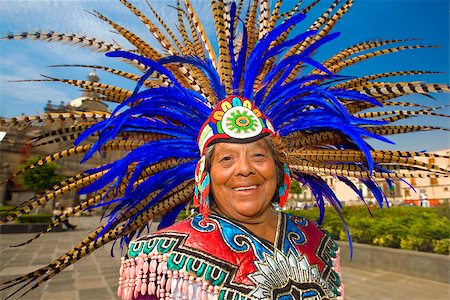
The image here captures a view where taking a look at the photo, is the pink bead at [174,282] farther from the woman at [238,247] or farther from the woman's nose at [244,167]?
the woman's nose at [244,167]

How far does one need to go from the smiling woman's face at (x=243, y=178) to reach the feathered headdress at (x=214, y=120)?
0.09 metres

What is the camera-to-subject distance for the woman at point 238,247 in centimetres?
156

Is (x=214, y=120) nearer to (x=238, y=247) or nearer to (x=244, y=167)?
(x=244, y=167)

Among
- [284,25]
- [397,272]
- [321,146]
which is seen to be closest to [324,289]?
[321,146]

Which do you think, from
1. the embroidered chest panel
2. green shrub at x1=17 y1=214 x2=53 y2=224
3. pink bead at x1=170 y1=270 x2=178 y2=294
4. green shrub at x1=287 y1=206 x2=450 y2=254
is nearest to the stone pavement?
green shrub at x1=287 y1=206 x2=450 y2=254

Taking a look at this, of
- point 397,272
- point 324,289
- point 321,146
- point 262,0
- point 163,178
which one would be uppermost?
point 262,0

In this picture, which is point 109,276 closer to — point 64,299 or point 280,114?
point 64,299

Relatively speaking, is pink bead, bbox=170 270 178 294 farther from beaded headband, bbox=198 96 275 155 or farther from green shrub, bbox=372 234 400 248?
green shrub, bbox=372 234 400 248

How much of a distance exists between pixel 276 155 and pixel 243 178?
1.02ft

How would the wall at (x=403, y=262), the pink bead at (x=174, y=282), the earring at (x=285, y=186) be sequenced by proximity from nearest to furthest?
1. the pink bead at (x=174, y=282)
2. the earring at (x=285, y=186)
3. the wall at (x=403, y=262)

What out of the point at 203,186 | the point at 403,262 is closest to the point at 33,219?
the point at 403,262

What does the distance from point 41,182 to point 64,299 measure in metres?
23.0

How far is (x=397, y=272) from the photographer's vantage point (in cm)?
721

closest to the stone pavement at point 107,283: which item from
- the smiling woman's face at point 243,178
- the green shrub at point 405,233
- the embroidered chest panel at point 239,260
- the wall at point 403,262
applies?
the wall at point 403,262
